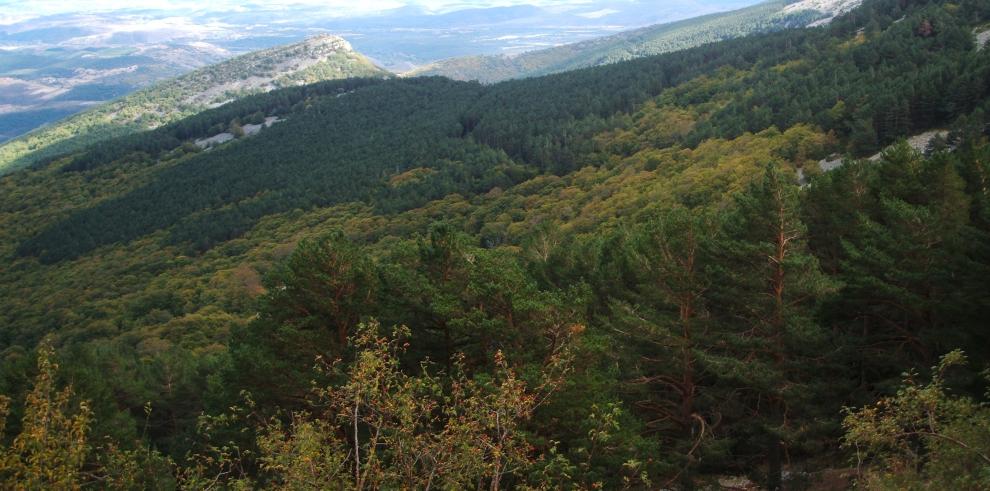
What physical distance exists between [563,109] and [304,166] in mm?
68612

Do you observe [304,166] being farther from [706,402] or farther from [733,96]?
[706,402]

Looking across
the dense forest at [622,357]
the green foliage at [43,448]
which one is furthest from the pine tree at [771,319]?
the green foliage at [43,448]

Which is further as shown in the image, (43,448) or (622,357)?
(622,357)

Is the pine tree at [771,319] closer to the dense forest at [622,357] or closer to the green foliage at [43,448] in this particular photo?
the dense forest at [622,357]

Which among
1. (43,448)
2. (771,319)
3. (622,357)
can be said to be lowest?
(622,357)

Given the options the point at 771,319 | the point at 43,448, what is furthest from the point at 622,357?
the point at 43,448

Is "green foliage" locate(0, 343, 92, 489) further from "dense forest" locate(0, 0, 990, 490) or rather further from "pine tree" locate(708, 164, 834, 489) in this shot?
"pine tree" locate(708, 164, 834, 489)

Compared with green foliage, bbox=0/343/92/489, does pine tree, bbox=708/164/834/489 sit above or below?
below

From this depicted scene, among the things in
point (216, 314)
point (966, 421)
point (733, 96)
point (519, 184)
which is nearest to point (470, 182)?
point (519, 184)

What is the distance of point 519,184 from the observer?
135 meters

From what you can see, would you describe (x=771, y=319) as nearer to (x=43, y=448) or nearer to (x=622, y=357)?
(x=622, y=357)

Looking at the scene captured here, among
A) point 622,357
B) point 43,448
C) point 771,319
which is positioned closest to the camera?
point 43,448

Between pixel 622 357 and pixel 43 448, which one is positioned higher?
pixel 43 448

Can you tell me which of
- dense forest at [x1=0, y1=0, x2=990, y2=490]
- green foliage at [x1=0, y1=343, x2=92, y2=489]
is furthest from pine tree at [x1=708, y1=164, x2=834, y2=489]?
green foliage at [x1=0, y1=343, x2=92, y2=489]
